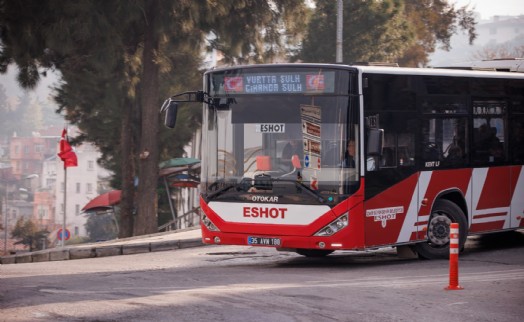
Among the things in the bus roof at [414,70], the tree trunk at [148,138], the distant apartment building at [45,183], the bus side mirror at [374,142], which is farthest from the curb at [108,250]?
the distant apartment building at [45,183]

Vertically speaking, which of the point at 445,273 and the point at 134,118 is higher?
the point at 134,118

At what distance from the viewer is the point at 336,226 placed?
1398 cm

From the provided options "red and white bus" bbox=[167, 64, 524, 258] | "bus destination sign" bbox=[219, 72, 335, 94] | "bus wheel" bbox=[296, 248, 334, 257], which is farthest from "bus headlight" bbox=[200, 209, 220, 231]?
"bus wheel" bbox=[296, 248, 334, 257]

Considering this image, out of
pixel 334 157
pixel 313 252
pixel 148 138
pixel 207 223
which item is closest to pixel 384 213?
pixel 334 157

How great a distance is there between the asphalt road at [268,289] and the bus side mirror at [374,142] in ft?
5.48

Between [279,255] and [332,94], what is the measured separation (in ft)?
12.6

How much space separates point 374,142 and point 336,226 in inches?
49.7

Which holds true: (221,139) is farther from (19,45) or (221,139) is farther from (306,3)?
(306,3)

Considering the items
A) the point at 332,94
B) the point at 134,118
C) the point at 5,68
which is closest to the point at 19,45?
the point at 5,68

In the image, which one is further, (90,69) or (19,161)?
(19,161)

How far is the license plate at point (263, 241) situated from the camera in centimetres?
1423

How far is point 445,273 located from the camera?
13828 mm

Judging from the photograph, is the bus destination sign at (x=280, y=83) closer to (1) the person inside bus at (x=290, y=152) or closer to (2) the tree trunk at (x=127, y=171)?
(1) the person inside bus at (x=290, y=152)

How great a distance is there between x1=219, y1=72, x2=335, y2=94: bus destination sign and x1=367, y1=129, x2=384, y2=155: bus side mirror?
2.69 feet
